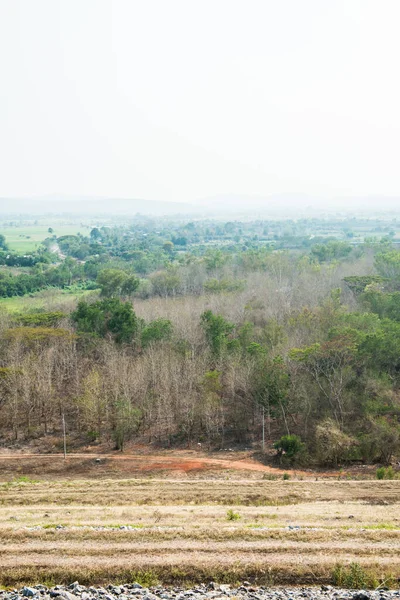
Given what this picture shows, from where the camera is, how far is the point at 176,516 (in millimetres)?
16109

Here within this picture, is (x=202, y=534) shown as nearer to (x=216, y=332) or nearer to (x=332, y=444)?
(x=332, y=444)

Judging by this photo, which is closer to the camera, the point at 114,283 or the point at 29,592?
the point at 29,592

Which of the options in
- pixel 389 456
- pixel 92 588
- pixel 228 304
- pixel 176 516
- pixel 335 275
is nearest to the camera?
pixel 92 588

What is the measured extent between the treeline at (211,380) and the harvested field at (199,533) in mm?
6847

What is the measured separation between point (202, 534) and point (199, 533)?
0.39ft

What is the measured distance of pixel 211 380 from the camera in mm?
29578

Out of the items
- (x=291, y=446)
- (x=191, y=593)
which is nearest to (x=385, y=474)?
(x=291, y=446)

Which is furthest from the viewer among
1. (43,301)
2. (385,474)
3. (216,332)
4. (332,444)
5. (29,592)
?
(43,301)

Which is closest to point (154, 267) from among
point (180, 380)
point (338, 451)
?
point (180, 380)

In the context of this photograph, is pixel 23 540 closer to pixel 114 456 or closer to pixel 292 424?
pixel 114 456

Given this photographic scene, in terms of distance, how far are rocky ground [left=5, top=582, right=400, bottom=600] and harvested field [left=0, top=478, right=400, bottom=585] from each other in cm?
38

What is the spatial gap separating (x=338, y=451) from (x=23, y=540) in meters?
14.8

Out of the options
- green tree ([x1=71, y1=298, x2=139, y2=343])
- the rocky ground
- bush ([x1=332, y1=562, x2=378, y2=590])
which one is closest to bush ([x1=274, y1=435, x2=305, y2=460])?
bush ([x1=332, y1=562, x2=378, y2=590])

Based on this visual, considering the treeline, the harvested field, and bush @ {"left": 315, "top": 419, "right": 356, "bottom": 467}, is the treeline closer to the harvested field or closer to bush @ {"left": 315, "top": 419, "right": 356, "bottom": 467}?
bush @ {"left": 315, "top": 419, "right": 356, "bottom": 467}
